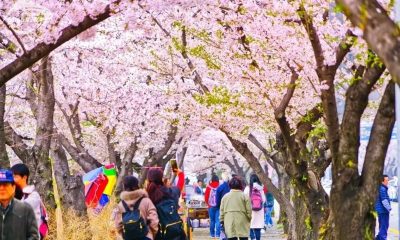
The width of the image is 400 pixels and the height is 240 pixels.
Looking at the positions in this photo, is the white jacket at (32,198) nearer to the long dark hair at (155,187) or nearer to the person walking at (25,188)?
the person walking at (25,188)

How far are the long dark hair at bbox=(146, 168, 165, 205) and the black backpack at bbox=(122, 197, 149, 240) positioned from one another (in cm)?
57

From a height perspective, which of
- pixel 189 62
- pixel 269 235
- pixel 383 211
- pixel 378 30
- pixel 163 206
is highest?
pixel 189 62

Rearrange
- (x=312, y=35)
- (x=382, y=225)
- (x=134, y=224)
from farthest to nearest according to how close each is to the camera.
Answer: (x=382, y=225), (x=134, y=224), (x=312, y=35)

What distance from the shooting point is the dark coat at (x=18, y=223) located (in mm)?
7672

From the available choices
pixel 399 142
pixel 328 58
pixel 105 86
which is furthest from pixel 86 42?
pixel 399 142

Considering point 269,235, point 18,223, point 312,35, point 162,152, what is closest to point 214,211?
point 269,235

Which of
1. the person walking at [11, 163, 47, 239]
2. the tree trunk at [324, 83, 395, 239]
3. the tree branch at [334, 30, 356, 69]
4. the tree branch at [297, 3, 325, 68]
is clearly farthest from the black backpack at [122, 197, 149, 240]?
the tree branch at [334, 30, 356, 69]

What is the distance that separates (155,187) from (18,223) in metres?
4.01

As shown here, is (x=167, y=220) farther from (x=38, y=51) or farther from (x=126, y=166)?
(x=126, y=166)

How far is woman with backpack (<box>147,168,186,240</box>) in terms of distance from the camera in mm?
11602

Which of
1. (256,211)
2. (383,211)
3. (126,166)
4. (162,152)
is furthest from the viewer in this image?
(162,152)

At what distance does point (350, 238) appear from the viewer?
9.45 meters

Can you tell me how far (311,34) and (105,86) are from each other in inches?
615

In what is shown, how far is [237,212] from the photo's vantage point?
17250 millimetres
